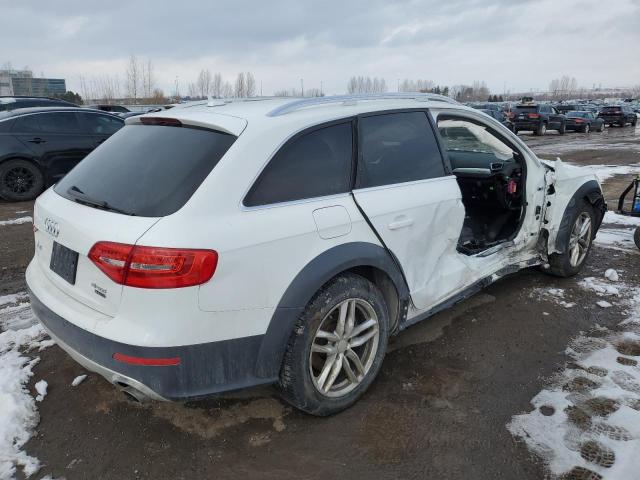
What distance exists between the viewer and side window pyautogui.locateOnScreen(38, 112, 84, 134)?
9086mm

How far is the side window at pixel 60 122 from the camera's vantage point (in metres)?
9.09

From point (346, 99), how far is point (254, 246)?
1.27m

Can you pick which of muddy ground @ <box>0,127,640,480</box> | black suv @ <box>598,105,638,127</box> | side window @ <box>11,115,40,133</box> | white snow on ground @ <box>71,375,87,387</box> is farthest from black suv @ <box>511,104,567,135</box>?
white snow on ground @ <box>71,375,87,387</box>

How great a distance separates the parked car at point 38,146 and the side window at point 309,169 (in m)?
7.97

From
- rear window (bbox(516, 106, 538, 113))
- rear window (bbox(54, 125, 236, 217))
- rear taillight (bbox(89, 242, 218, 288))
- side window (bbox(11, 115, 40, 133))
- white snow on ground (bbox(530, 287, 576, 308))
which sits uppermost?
rear window (bbox(516, 106, 538, 113))

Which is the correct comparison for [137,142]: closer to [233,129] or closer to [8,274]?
[233,129]

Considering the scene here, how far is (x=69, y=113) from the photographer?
31.1 ft

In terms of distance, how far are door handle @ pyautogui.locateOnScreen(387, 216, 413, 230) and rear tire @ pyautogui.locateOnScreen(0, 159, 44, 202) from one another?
8226mm

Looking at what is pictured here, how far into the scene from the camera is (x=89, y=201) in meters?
2.59

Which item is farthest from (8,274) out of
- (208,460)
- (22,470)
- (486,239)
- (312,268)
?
(486,239)

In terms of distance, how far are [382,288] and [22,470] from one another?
216cm

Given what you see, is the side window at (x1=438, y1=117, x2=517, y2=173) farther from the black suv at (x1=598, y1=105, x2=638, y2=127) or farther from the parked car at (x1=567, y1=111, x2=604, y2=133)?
the black suv at (x1=598, y1=105, x2=638, y2=127)

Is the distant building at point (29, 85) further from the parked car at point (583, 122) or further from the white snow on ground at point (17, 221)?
the white snow on ground at point (17, 221)

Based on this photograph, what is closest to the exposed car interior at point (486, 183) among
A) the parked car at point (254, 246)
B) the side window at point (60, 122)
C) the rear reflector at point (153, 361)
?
the parked car at point (254, 246)
